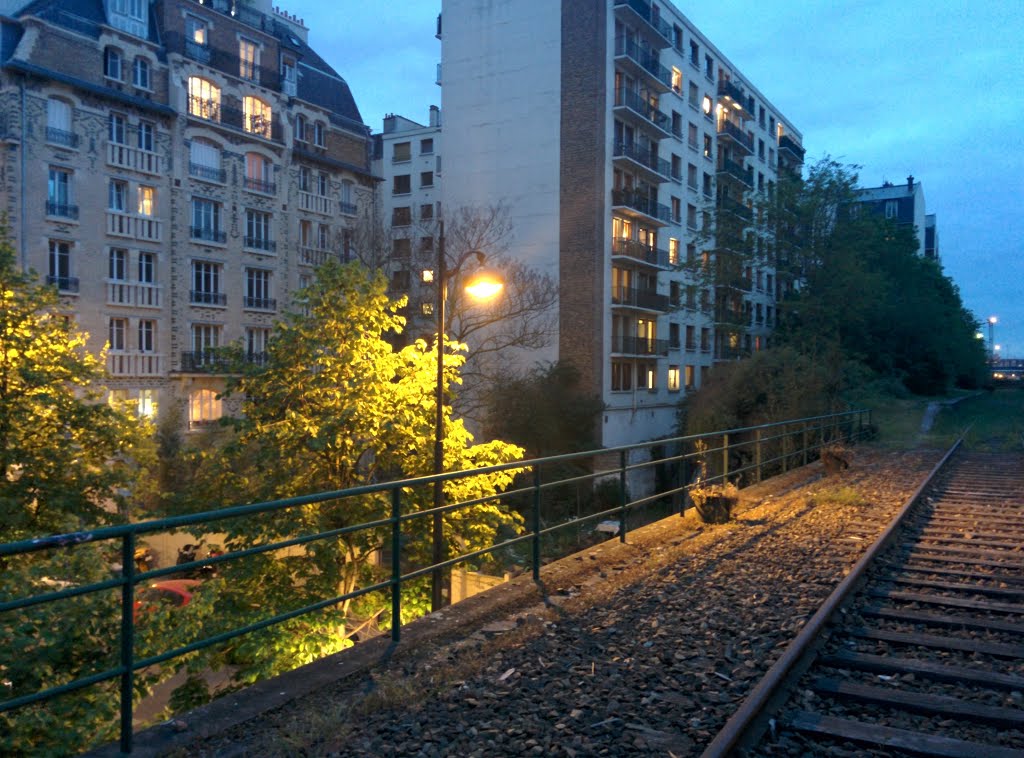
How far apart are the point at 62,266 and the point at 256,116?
11934 mm

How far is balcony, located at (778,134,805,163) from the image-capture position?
2621 inches

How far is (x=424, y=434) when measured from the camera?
1531cm

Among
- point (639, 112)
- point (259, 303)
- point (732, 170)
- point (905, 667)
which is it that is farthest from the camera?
point (732, 170)

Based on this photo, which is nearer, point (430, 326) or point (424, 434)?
point (424, 434)

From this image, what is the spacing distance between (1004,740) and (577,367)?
35.6 meters

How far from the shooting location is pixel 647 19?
141 feet

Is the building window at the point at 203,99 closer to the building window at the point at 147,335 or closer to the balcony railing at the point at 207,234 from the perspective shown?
the balcony railing at the point at 207,234

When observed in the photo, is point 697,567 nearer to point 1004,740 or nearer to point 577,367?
point 1004,740

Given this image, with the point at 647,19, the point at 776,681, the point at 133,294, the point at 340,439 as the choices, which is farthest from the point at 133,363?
the point at 776,681

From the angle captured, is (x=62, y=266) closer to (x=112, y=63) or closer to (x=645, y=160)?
(x=112, y=63)

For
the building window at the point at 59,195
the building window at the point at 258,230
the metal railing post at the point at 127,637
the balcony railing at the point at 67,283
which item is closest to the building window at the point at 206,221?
the building window at the point at 258,230

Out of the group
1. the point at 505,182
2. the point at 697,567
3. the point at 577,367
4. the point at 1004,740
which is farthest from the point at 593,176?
the point at 1004,740

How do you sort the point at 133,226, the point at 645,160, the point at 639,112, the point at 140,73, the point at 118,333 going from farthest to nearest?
1. the point at 645,160
2. the point at 639,112
3. the point at 140,73
4. the point at 133,226
5. the point at 118,333

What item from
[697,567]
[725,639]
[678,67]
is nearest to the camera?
[725,639]
